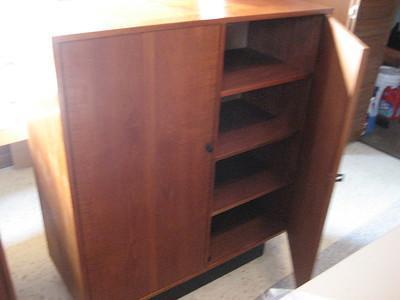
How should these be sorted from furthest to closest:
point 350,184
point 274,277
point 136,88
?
1. point 350,184
2. point 274,277
3. point 136,88

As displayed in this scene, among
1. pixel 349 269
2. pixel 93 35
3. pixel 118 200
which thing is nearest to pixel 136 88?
pixel 93 35

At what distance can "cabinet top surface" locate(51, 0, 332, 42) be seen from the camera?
0.97 meters

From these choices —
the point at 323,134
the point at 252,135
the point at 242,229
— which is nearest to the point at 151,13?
the point at 252,135

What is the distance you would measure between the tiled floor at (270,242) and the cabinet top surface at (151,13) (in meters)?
1.11

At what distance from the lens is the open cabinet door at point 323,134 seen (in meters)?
1.27

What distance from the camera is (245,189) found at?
1591 mm

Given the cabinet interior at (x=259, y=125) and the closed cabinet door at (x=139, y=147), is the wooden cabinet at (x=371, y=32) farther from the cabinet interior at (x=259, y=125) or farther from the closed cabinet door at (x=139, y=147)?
the closed cabinet door at (x=139, y=147)

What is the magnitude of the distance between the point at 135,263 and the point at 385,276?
2.59ft

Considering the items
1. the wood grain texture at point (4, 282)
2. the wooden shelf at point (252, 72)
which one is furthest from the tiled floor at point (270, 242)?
the wooden shelf at point (252, 72)

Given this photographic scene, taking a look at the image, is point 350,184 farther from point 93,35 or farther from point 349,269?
point 93,35

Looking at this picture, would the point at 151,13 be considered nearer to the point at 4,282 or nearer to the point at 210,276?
the point at 4,282

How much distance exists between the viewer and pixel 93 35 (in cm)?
93

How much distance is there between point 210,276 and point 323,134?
2.56 feet

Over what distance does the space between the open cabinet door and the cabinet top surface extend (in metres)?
0.16
